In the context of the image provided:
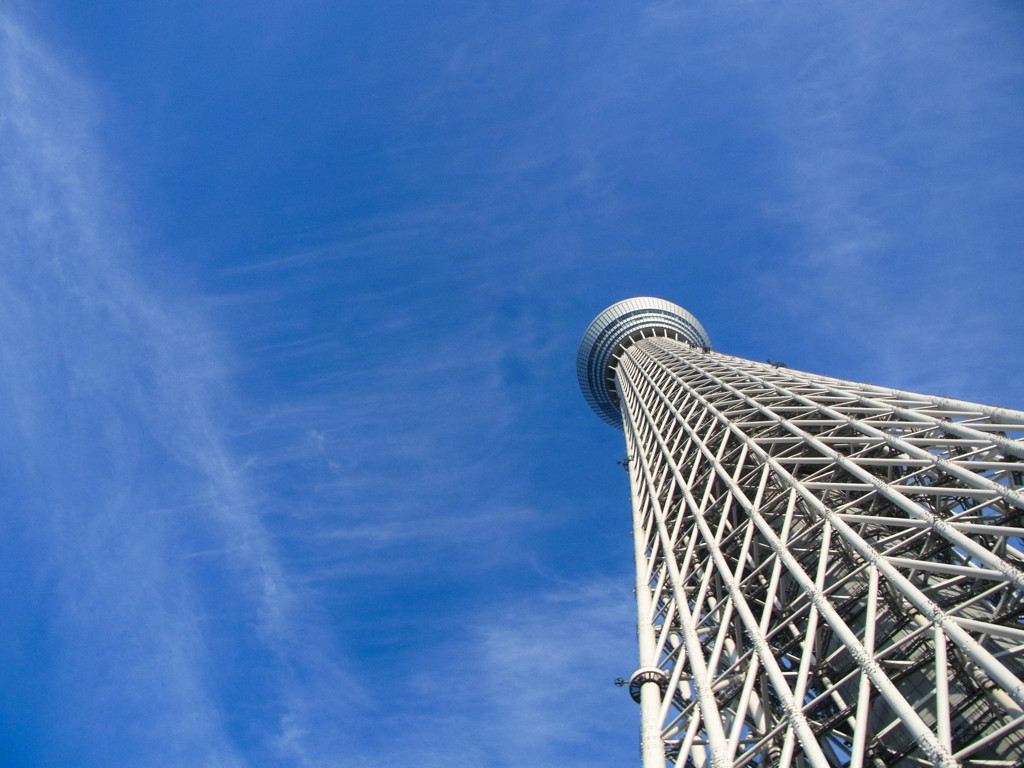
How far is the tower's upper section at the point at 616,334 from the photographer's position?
9825 centimetres

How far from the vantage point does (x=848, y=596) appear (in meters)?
23.6

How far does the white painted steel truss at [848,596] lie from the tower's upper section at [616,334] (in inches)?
2206

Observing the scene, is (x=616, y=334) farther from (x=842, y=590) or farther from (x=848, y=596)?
(x=848, y=596)

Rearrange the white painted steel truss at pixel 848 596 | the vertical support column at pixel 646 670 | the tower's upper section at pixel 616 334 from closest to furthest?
the white painted steel truss at pixel 848 596 < the vertical support column at pixel 646 670 < the tower's upper section at pixel 616 334

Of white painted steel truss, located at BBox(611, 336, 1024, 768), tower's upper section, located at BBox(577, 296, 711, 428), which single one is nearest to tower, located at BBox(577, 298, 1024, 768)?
white painted steel truss, located at BBox(611, 336, 1024, 768)

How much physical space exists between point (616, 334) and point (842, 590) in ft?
248

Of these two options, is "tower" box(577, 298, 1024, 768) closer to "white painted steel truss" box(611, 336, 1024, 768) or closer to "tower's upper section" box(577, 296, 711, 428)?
"white painted steel truss" box(611, 336, 1024, 768)

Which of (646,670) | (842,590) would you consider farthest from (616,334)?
(646,670)

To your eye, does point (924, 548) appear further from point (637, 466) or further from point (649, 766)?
point (637, 466)

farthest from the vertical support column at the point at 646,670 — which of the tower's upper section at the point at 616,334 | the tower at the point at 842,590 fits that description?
the tower's upper section at the point at 616,334

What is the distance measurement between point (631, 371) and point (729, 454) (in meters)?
49.7

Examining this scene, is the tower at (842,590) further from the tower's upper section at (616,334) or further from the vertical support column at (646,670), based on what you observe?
the tower's upper section at (616,334)

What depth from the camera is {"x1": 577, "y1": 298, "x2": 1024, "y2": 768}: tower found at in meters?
16.1

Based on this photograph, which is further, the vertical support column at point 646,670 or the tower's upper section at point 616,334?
the tower's upper section at point 616,334
